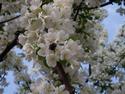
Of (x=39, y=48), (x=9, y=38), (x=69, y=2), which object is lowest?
(x=9, y=38)

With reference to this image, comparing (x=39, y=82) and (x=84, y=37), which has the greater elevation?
(x=39, y=82)

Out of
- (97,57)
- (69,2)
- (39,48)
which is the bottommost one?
(97,57)

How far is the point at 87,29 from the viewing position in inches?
272

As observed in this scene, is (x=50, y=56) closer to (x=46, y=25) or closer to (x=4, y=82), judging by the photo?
(x=46, y=25)

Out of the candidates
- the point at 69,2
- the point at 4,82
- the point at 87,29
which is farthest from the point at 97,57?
the point at 69,2

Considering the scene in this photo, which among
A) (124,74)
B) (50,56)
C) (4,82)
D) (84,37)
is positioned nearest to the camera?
(50,56)

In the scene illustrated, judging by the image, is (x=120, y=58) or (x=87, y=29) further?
(x=120, y=58)

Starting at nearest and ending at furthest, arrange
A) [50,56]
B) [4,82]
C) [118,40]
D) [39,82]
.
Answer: [50,56], [39,82], [4,82], [118,40]

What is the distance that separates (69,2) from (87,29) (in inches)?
91.5

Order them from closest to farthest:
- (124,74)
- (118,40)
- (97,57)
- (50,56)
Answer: (50,56)
(124,74)
(97,57)
(118,40)

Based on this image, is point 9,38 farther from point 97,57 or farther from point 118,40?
point 118,40

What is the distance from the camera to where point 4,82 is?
900 centimetres

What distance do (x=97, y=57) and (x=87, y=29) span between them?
517 centimetres

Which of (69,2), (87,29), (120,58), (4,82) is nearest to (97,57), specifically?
(120,58)
